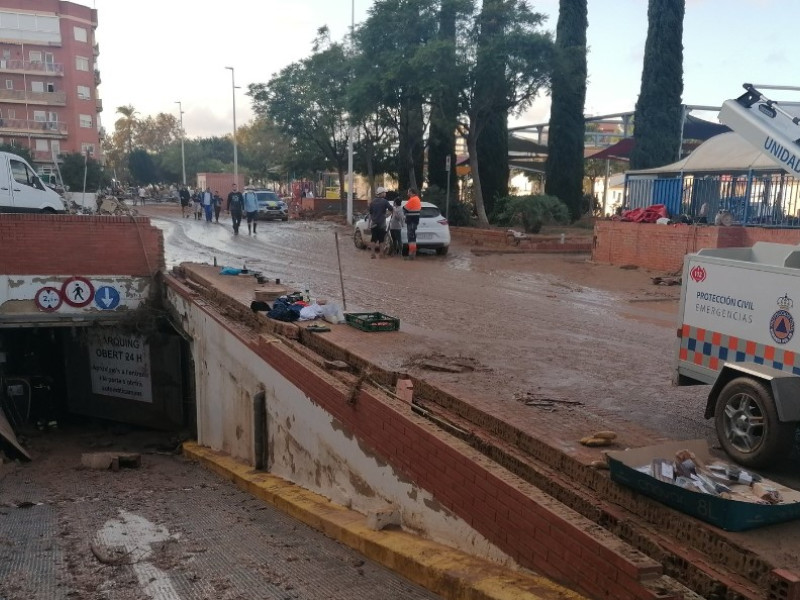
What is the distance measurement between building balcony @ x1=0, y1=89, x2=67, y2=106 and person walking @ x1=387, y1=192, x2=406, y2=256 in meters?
51.4

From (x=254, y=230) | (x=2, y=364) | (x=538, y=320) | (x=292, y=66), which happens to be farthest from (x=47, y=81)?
(x=538, y=320)

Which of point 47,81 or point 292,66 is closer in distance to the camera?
point 292,66

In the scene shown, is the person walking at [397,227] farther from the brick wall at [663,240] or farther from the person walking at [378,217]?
the brick wall at [663,240]

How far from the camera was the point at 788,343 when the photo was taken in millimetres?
4172

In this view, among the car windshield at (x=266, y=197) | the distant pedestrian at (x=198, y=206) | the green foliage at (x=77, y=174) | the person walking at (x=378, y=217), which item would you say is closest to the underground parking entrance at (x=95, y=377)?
the person walking at (x=378, y=217)

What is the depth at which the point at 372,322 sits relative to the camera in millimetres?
8727

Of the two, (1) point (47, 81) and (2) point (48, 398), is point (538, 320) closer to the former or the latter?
(2) point (48, 398)

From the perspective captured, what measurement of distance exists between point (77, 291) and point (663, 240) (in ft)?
42.1

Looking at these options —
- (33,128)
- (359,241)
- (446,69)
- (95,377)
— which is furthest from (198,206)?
(33,128)

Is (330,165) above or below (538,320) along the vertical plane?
above

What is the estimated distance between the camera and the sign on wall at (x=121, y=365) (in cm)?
1582

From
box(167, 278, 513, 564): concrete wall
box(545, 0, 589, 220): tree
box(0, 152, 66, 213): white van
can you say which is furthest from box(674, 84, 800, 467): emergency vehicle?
box(545, 0, 589, 220): tree

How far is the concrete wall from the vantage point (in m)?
5.22

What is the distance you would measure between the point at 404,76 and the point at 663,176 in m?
9.83
